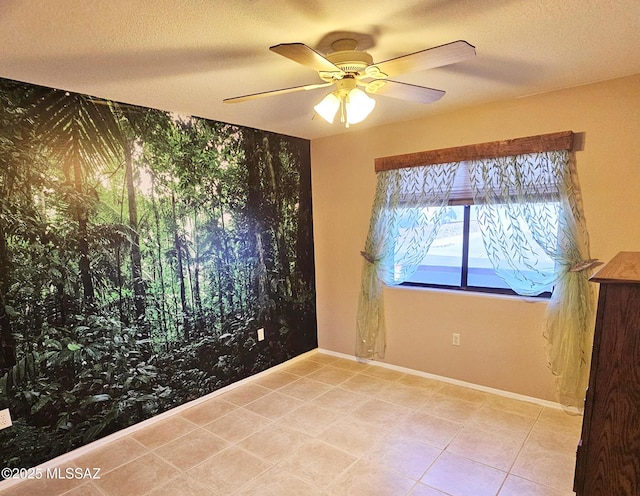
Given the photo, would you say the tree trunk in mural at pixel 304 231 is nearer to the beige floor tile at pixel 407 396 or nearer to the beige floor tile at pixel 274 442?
the beige floor tile at pixel 407 396

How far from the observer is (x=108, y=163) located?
2436mm

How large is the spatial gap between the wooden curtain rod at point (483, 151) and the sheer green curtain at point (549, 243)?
51 millimetres

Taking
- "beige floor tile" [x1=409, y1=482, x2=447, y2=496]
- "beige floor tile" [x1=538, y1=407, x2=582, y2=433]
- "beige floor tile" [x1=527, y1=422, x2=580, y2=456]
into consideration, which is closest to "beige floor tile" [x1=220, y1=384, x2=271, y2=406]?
"beige floor tile" [x1=409, y1=482, x2=447, y2=496]

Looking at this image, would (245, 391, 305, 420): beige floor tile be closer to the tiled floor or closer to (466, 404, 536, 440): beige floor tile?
the tiled floor

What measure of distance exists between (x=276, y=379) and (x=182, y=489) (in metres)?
1.45

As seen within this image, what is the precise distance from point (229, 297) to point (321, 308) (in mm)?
1209

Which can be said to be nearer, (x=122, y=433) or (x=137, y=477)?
(x=137, y=477)

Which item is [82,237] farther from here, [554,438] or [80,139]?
[554,438]

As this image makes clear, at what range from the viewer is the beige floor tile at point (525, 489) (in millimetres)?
1882

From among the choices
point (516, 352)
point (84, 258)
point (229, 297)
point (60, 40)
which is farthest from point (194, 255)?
point (516, 352)

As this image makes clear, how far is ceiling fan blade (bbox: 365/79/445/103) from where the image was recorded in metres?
1.77

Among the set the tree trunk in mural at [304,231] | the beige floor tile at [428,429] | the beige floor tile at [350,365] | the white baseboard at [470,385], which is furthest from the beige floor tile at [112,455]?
the white baseboard at [470,385]

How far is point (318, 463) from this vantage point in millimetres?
2186

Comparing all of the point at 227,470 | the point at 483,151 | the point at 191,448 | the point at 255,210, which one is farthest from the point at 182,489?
the point at 483,151
